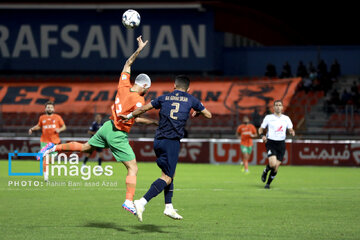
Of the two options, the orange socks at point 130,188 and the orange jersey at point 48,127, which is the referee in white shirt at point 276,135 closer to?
the orange jersey at point 48,127

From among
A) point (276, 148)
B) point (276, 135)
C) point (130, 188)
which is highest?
point (276, 135)

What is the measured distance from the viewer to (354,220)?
11164mm

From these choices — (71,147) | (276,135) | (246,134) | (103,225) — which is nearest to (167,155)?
(103,225)

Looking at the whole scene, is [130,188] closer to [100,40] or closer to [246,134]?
[246,134]

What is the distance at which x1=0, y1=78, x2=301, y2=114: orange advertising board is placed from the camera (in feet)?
117

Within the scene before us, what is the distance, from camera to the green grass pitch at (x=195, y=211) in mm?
9688

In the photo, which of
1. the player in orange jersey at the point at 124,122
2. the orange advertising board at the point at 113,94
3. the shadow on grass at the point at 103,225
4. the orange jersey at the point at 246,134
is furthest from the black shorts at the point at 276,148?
the orange advertising board at the point at 113,94

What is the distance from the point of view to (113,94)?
126 ft

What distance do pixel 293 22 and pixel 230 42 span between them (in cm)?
476

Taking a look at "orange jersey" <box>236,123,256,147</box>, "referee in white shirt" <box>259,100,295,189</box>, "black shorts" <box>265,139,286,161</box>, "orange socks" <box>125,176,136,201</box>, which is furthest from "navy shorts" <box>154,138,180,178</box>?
"orange jersey" <box>236,123,256,147</box>

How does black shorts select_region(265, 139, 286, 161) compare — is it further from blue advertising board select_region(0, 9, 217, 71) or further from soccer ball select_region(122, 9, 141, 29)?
blue advertising board select_region(0, 9, 217, 71)

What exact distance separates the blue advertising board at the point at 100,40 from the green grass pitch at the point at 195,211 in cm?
2183

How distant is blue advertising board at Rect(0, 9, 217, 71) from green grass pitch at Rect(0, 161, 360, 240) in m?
21.8

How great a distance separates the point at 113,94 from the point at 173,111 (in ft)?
93.4
